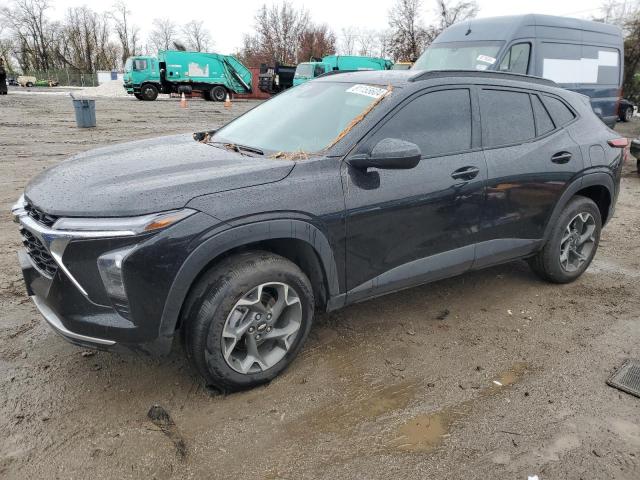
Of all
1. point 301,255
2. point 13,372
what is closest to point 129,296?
point 301,255

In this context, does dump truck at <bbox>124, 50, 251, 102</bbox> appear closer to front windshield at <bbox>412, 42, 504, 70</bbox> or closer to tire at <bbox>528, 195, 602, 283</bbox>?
front windshield at <bbox>412, 42, 504, 70</bbox>

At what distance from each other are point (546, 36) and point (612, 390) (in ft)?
24.7

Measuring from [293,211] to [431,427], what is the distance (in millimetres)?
1326

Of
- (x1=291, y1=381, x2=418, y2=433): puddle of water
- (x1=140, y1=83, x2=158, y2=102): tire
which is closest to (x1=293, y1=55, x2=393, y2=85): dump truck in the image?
(x1=140, y1=83, x2=158, y2=102): tire

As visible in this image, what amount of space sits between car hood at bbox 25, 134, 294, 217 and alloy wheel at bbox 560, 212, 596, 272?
8.84 ft

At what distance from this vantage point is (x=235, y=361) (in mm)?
2797

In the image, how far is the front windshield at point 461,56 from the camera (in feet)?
27.8

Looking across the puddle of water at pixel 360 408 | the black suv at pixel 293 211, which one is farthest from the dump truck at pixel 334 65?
the puddle of water at pixel 360 408

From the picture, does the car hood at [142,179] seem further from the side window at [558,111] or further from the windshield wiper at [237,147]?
the side window at [558,111]

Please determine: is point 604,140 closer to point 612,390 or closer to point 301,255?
point 612,390

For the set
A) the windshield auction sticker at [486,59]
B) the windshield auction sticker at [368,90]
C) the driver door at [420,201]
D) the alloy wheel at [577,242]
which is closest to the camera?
the driver door at [420,201]

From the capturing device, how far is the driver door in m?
3.00

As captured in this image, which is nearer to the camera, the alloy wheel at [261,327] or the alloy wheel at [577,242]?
the alloy wheel at [261,327]

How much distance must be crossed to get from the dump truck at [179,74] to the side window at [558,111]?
28.8 metres
